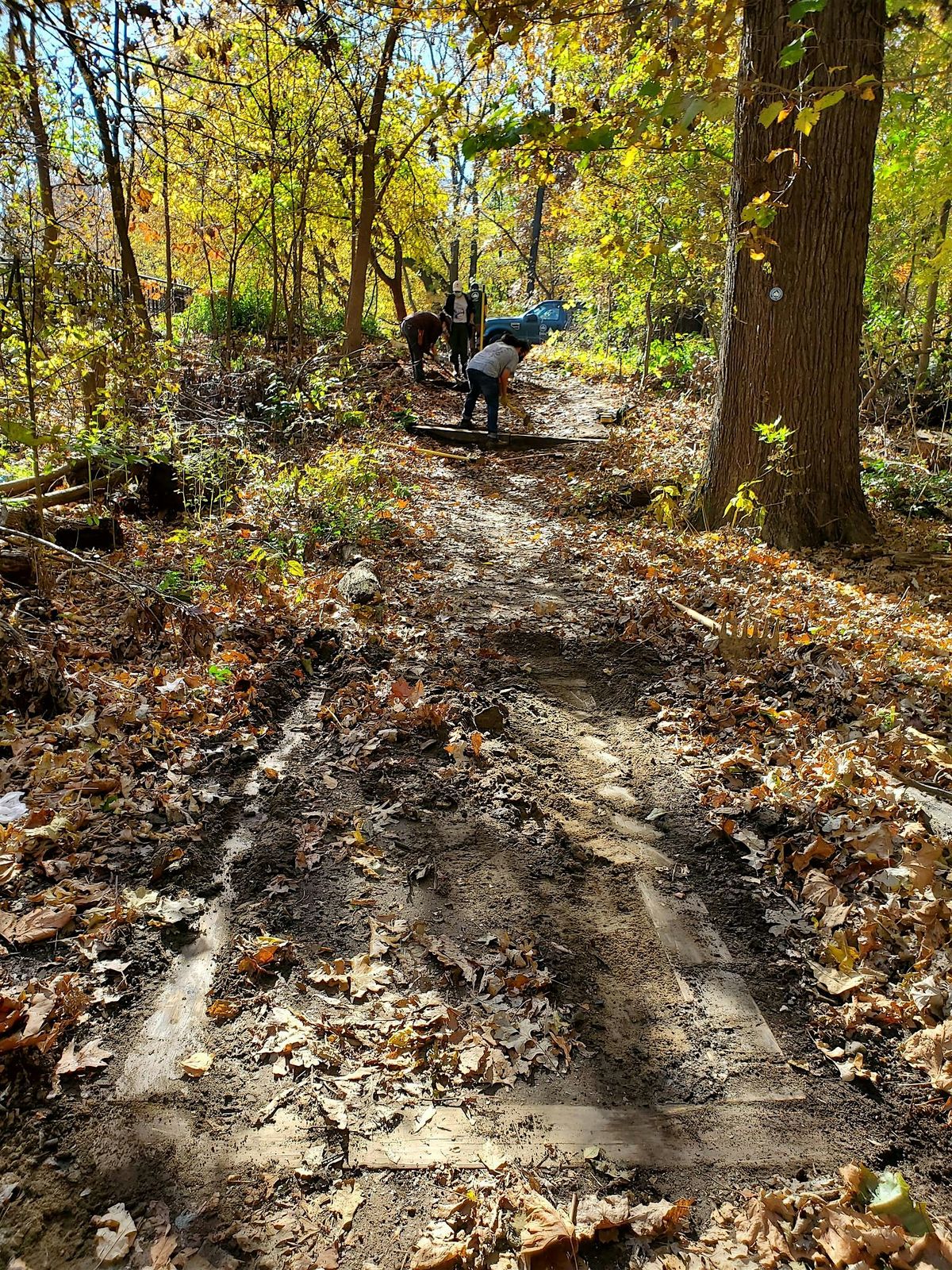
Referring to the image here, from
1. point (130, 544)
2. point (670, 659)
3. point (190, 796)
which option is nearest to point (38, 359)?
point (130, 544)

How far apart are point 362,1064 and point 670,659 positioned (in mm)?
3202

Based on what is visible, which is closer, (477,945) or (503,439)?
(477,945)

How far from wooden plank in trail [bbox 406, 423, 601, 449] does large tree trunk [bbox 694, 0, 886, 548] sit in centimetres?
481

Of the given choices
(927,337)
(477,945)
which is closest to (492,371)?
(927,337)

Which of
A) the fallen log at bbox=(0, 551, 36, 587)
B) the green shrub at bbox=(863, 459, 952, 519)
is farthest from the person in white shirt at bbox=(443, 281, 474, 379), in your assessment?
the fallen log at bbox=(0, 551, 36, 587)

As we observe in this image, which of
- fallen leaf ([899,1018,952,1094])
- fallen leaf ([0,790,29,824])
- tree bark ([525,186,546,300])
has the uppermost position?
tree bark ([525,186,546,300])

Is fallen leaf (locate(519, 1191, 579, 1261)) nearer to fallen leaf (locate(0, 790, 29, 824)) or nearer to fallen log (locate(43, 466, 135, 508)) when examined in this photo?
fallen leaf (locate(0, 790, 29, 824))

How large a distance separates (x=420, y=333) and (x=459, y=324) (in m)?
0.89

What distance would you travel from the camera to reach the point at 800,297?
5703 mm

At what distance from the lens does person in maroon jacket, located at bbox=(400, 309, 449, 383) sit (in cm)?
1302

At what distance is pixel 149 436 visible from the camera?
270 inches

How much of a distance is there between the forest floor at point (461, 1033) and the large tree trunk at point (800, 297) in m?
2.39

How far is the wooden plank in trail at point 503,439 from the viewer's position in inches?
433

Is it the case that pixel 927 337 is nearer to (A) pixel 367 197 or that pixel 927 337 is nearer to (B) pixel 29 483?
(A) pixel 367 197
